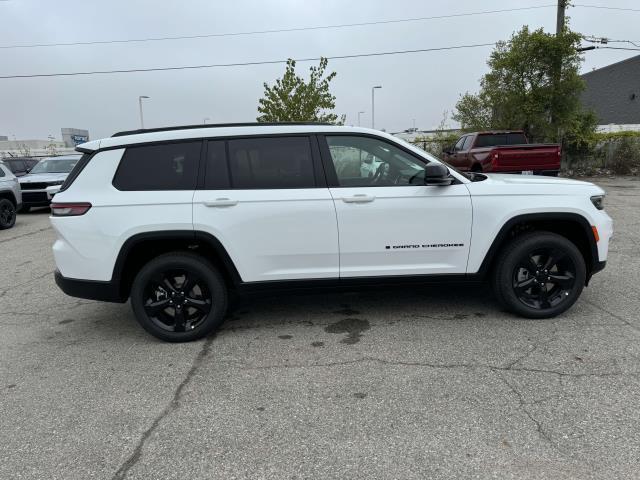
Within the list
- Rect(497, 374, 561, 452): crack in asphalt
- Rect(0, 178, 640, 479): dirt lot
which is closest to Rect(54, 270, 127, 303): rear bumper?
Rect(0, 178, 640, 479): dirt lot

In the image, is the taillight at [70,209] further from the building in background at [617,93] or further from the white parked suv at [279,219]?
the building in background at [617,93]

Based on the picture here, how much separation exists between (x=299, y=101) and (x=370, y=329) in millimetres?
16493

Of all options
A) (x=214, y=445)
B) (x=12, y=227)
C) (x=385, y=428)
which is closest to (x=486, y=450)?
(x=385, y=428)

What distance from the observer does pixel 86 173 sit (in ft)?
13.4

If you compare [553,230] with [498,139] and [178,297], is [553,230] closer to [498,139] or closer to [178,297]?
[178,297]

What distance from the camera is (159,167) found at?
4113 mm

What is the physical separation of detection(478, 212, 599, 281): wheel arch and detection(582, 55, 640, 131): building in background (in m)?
31.6

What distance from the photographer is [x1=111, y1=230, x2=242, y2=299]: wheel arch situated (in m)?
3.99

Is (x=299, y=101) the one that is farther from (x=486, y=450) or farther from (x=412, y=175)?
(x=486, y=450)

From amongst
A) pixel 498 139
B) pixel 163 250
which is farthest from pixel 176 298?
pixel 498 139

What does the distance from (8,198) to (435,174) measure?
11.2 meters

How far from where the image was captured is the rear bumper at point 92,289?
13.3 ft

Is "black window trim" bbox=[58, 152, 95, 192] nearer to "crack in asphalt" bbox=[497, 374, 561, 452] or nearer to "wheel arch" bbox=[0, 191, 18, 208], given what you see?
"crack in asphalt" bbox=[497, 374, 561, 452]

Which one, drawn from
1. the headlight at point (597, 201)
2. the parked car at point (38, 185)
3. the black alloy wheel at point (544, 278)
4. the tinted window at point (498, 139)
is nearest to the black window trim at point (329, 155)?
the black alloy wheel at point (544, 278)
